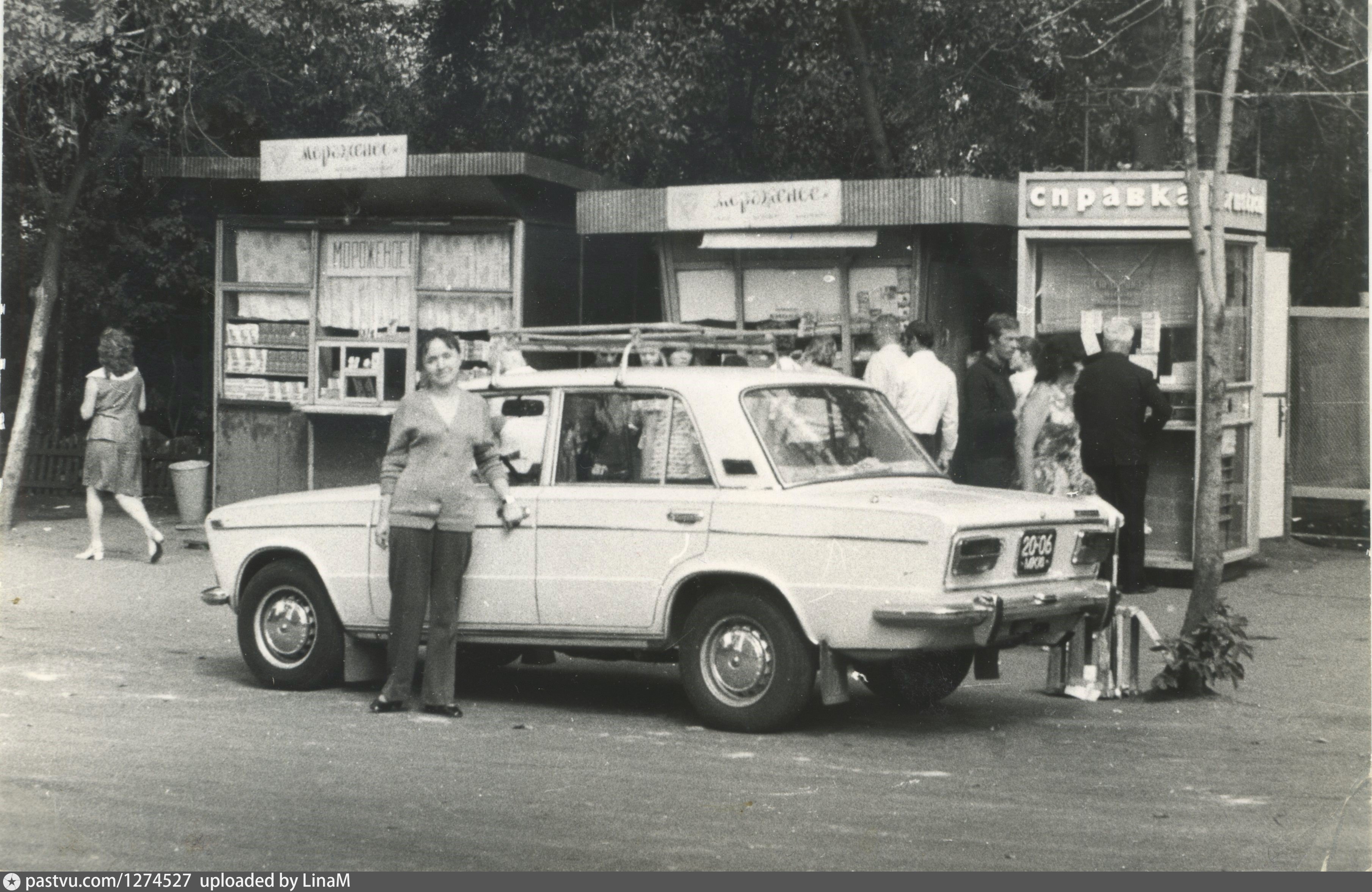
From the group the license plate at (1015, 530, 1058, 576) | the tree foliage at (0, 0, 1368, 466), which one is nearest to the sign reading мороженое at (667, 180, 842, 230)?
the tree foliage at (0, 0, 1368, 466)

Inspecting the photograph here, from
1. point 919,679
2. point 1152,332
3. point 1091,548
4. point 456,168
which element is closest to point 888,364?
point 1152,332

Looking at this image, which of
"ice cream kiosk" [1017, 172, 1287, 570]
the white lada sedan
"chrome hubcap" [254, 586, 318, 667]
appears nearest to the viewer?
the white lada sedan

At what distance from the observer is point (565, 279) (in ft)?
55.4

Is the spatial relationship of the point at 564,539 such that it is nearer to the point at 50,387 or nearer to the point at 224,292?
the point at 224,292

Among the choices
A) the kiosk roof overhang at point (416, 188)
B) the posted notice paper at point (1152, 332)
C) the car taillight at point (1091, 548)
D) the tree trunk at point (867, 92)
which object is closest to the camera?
the car taillight at point (1091, 548)

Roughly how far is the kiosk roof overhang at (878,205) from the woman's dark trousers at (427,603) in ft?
21.6

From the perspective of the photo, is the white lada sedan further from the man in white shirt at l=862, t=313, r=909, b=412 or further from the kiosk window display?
the kiosk window display

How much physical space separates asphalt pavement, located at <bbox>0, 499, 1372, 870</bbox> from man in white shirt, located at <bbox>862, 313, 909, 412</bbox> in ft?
7.12

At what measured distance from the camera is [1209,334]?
9.12 m

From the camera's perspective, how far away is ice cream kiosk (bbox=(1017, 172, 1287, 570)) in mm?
13062

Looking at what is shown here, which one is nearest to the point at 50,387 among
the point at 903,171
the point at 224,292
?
the point at 224,292

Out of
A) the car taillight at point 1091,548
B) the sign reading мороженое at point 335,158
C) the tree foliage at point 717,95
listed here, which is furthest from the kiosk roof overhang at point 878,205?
the car taillight at point 1091,548

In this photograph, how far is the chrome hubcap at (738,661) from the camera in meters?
7.93

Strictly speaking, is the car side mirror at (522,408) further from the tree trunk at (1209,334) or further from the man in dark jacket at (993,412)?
the man in dark jacket at (993,412)
